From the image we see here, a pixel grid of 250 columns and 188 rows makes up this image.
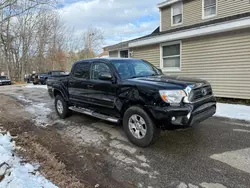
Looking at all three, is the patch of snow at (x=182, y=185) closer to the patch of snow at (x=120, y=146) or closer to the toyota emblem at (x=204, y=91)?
the patch of snow at (x=120, y=146)

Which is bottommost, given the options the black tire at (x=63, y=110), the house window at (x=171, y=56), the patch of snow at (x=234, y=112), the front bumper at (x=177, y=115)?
the patch of snow at (x=234, y=112)

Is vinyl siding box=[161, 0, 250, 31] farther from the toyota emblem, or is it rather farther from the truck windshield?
the toyota emblem

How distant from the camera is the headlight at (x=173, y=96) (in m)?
3.36

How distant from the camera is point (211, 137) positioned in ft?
13.8

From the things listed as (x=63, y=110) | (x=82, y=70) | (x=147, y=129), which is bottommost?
(x=63, y=110)

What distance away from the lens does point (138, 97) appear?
3703mm

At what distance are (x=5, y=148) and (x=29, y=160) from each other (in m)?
0.73

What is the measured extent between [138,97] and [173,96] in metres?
0.69

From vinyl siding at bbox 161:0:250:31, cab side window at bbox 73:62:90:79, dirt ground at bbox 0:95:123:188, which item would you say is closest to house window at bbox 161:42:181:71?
vinyl siding at bbox 161:0:250:31

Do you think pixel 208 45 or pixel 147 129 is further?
pixel 208 45

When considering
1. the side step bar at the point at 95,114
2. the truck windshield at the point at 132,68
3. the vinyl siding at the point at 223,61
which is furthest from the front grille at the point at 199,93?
the vinyl siding at the point at 223,61

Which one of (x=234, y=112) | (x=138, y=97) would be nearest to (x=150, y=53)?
(x=234, y=112)

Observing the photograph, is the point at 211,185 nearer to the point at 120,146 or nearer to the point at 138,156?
the point at 138,156

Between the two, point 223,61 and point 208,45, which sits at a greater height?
point 208,45
